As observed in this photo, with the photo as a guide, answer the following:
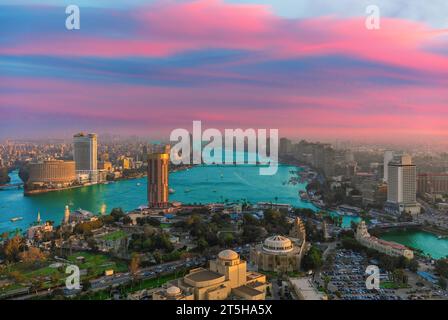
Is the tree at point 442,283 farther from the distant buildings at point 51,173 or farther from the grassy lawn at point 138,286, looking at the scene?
the distant buildings at point 51,173

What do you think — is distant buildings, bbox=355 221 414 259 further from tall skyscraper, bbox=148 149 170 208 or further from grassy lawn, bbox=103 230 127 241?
tall skyscraper, bbox=148 149 170 208

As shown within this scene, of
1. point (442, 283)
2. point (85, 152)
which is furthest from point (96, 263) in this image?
point (85, 152)

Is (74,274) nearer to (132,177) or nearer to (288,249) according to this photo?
(288,249)

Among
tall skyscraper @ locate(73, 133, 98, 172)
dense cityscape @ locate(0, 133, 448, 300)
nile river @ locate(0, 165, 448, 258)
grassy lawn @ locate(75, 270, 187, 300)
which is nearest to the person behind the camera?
grassy lawn @ locate(75, 270, 187, 300)

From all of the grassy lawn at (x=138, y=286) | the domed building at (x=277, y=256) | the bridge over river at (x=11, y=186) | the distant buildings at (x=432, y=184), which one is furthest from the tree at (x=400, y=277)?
the bridge over river at (x=11, y=186)

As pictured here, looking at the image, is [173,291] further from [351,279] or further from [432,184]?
[432,184]

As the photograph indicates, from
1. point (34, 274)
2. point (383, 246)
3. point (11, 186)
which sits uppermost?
point (11, 186)

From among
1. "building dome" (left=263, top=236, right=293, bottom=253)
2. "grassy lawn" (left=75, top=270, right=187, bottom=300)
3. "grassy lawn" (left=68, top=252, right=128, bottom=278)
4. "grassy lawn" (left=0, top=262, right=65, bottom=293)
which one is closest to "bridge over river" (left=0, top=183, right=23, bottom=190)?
"grassy lawn" (left=68, top=252, right=128, bottom=278)
